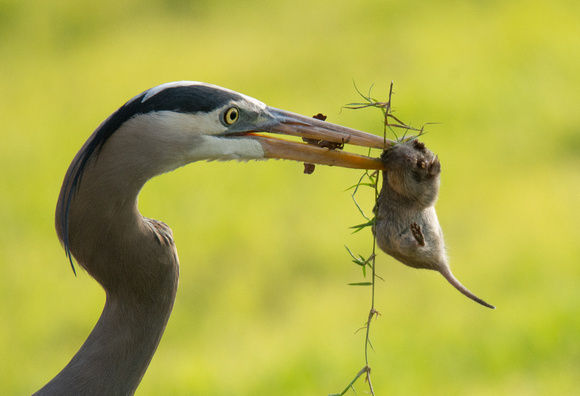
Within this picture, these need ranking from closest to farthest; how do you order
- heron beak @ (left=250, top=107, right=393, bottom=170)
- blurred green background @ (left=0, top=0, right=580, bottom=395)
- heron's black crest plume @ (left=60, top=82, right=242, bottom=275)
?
heron's black crest plume @ (left=60, top=82, right=242, bottom=275) → heron beak @ (left=250, top=107, right=393, bottom=170) → blurred green background @ (left=0, top=0, right=580, bottom=395)

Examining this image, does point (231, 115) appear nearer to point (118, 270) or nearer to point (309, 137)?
point (309, 137)

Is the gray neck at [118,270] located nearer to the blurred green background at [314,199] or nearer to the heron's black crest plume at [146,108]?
the heron's black crest plume at [146,108]

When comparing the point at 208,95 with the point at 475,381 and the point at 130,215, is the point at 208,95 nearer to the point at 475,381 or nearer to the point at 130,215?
the point at 130,215

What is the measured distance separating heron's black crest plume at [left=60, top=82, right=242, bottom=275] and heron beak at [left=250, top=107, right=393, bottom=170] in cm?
14

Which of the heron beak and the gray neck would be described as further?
the heron beak

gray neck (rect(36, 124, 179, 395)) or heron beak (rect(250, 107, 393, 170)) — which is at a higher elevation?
heron beak (rect(250, 107, 393, 170))

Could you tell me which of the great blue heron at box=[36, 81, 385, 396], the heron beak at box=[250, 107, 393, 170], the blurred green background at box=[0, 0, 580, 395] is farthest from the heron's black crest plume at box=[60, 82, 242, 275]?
the blurred green background at box=[0, 0, 580, 395]

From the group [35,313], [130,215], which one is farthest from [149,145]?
[35,313]

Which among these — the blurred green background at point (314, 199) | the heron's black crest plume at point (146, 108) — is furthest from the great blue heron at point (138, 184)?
the blurred green background at point (314, 199)

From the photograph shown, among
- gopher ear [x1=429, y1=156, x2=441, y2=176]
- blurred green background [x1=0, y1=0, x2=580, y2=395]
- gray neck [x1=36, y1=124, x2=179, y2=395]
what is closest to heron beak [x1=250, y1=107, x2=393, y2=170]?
gopher ear [x1=429, y1=156, x2=441, y2=176]

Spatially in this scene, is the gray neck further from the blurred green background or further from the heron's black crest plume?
the blurred green background

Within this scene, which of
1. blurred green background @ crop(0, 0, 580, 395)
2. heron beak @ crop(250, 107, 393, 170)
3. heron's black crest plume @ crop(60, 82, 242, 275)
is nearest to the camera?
heron's black crest plume @ crop(60, 82, 242, 275)

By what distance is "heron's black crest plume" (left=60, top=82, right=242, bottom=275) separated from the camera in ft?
5.84

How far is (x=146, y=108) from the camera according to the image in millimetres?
1799
